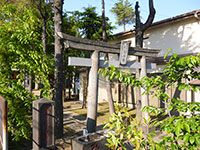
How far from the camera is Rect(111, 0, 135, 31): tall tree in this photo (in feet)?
101

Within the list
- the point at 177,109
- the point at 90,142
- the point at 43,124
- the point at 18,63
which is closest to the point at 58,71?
the point at 18,63

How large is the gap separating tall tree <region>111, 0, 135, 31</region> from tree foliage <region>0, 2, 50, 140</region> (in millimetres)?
28624

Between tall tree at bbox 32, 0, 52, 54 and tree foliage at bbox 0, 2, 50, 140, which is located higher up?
tall tree at bbox 32, 0, 52, 54

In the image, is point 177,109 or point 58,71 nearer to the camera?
point 177,109

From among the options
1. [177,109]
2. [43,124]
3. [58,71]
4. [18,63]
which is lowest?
[43,124]

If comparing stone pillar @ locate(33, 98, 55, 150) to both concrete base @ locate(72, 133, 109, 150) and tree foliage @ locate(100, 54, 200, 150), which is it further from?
tree foliage @ locate(100, 54, 200, 150)

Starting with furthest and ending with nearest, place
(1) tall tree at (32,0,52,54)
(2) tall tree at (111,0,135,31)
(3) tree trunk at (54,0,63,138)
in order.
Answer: (2) tall tree at (111,0,135,31), (1) tall tree at (32,0,52,54), (3) tree trunk at (54,0,63,138)

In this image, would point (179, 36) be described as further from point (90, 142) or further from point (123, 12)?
point (123, 12)

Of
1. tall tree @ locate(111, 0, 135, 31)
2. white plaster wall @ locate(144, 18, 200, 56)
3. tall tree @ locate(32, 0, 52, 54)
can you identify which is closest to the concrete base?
tall tree @ locate(32, 0, 52, 54)

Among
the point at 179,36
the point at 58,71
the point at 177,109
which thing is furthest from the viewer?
the point at 179,36

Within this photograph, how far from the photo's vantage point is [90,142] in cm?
430

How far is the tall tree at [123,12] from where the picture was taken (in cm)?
3090

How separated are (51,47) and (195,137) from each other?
14045 mm

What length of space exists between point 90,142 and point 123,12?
31008 millimetres
